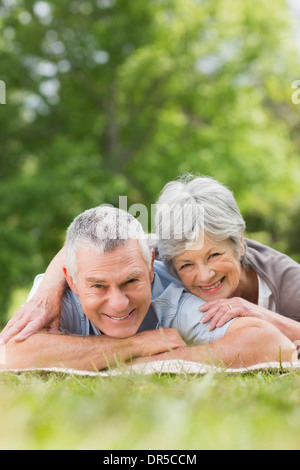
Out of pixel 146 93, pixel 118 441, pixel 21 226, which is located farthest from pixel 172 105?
pixel 118 441

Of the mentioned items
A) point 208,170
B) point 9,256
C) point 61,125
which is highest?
point 61,125

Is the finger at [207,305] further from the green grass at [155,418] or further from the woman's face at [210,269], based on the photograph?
the green grass at [155,418]

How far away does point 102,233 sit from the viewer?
296cm

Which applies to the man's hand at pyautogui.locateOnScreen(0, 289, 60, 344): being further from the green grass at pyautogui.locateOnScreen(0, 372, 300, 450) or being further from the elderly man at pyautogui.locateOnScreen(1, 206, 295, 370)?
the green grass at pyautogui.locateOnScreen(0, 372, 300, 450)

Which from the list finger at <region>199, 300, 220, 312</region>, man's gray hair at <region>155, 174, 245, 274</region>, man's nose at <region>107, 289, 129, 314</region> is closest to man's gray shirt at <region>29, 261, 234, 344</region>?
finger at <region>199, 300, 220, 312</region>

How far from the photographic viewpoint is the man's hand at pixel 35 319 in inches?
122

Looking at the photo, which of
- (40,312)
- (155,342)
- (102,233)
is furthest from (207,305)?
(40,312)

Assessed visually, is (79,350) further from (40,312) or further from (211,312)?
(211,312)

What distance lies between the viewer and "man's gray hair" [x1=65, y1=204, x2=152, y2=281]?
2.96m

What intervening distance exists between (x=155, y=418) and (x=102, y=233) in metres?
1.40

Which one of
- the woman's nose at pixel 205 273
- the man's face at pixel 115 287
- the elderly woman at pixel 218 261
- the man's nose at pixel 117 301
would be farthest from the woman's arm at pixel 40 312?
the woman's nose at pixel 205 273

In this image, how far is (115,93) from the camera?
14.5 meters

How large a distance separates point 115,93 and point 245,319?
12.2 meters
